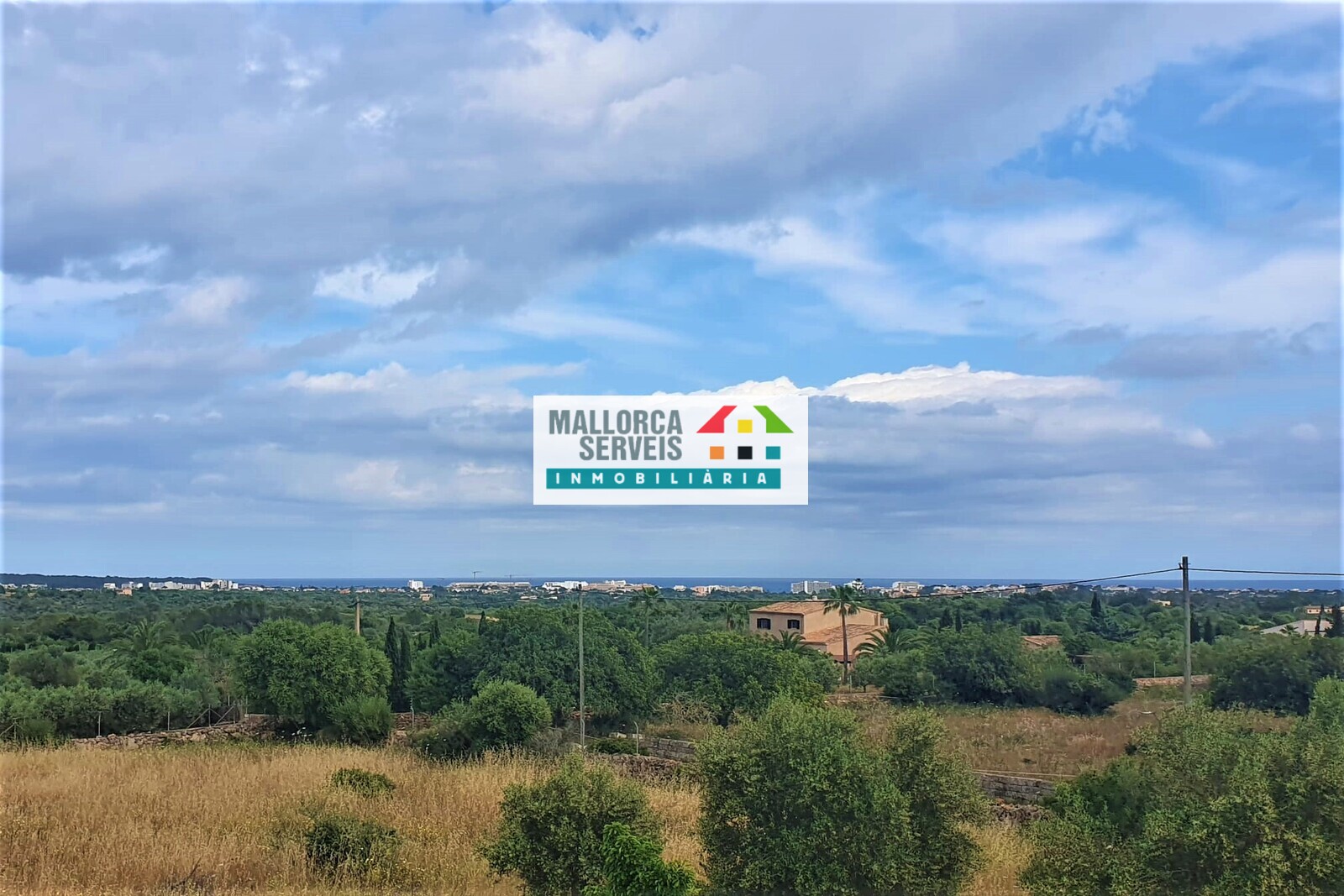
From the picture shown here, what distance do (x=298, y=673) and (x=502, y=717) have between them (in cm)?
735

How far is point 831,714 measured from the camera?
8523 mm

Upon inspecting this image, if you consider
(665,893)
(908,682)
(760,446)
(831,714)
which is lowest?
(908,682)

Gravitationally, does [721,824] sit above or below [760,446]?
below

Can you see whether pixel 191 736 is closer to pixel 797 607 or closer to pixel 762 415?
pixel 762 415

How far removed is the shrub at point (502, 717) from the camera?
66.9 feet

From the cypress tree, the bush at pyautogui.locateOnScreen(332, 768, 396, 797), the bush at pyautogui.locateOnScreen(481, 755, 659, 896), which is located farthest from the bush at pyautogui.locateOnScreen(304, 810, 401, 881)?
the cypress tree

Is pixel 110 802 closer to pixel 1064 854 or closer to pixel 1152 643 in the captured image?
pixel 1064 854

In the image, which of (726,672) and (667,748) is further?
(726,672)

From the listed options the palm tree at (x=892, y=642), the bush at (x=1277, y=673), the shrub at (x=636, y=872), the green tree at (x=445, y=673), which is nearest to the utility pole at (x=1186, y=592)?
the shrub at (x=636, y=872)

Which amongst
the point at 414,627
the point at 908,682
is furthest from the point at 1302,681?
the point at 414,627

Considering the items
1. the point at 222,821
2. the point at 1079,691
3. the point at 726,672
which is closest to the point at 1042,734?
the point at 1079,691

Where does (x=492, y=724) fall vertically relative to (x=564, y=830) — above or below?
below

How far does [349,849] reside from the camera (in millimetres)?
11000

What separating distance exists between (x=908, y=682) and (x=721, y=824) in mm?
28010
